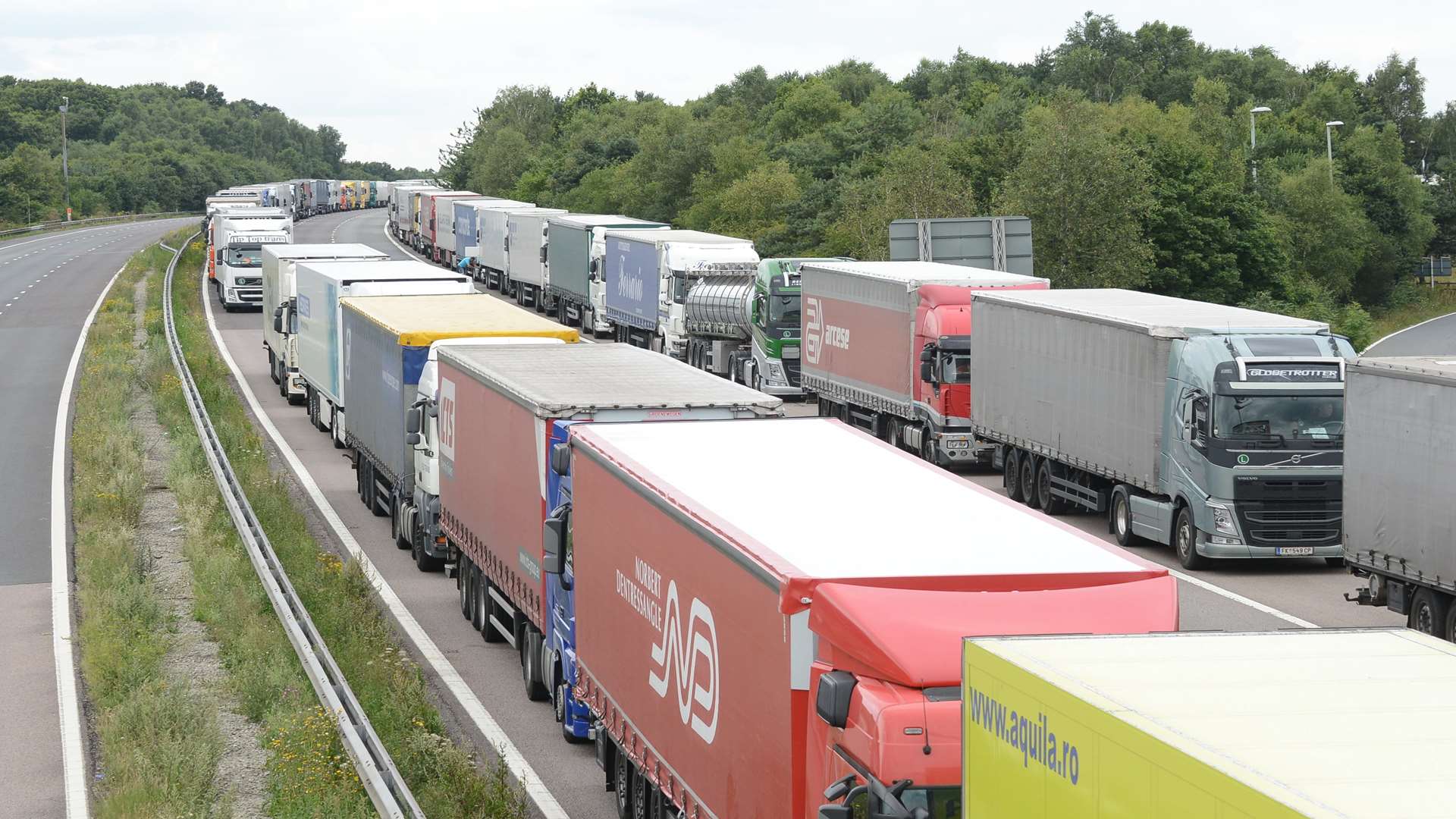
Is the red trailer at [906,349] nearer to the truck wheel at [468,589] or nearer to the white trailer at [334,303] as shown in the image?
the white trailer at [334,303]

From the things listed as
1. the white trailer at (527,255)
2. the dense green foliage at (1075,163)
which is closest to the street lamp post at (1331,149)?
the dense green foliage at (1075,163)

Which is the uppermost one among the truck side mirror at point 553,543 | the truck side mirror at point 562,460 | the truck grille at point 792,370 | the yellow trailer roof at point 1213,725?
the yellow trailer roof at point 1213,725

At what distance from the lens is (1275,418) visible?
2255cm

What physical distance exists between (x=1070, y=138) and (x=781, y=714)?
4084 centimetres

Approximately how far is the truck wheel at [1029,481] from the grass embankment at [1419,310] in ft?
155

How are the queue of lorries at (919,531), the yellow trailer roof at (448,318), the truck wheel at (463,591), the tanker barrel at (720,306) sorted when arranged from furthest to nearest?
the tanker barrel at (720,306)
the yellow trailer roof at (448,318)
the truck wheel at (463,591)
the queue of lorries at (919,531)

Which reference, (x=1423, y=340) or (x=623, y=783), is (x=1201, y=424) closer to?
(x=623, y=783)

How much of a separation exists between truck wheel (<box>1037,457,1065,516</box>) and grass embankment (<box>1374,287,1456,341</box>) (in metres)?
47.8

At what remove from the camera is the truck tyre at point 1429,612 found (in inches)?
699

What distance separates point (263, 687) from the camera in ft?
55.7

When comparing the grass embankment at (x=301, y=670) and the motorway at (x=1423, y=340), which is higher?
the motorway at (x=1423, y=340)

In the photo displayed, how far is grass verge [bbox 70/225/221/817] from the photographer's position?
1414 cm

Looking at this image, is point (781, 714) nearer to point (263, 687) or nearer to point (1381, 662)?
point (1381, 662)

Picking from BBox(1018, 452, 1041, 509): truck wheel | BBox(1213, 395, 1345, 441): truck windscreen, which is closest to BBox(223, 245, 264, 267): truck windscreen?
BBox(1018, 452, 1041, 509): truck wheel
